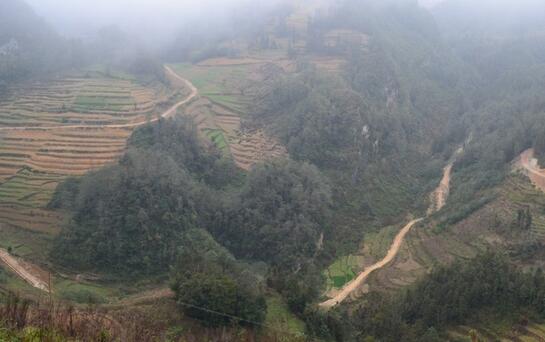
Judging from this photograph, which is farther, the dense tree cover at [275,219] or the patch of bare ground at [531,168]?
the patch of bare ground at [531,168]

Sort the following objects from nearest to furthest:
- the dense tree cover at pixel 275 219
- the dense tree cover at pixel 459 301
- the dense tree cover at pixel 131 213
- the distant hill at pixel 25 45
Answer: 1. the dense tree cover at pixel 459 301
2. the dense tree cover at pixel 131 213
3. the dense tree cover at pixel 275 219
4. the distant hill at pixel 25 45

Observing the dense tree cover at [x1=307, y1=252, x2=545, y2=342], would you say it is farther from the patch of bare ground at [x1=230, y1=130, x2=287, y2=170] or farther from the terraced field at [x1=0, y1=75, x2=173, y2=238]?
the patch of bare ground at [x1=230, y1=130, x2=287, y2=170]

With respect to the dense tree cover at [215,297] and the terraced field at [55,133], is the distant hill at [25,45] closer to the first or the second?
the terraced field at [55,133]

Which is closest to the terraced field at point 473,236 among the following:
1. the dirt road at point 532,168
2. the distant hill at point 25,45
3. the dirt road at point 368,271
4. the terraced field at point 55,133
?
the dirt road at point 532,168

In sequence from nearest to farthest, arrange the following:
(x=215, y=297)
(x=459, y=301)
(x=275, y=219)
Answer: (x=215, y=297), (x=459, y=301), (x=275, y=219)

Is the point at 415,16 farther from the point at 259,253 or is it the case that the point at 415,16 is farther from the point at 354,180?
the point at 259,253

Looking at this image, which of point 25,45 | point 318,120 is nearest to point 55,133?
point 318,120

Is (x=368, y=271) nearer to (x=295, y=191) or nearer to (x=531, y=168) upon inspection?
(x=295, y=191)

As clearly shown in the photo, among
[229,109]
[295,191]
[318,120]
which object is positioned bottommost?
[295,191]
